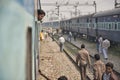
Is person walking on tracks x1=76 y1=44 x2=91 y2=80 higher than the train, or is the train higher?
the train

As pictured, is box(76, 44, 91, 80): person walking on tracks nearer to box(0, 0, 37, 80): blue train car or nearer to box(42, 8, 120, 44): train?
box(0, 0, 37, 80): blue train car

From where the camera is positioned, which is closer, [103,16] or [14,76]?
[14,76]

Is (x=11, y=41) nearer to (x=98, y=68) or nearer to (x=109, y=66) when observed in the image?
(x=109, y=66)

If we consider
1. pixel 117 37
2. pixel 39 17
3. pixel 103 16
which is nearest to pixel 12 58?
pixel 39 17

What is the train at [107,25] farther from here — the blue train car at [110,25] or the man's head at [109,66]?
the man's head at [109,66]

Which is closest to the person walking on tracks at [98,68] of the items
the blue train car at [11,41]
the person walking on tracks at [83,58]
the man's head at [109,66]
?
the person walking on tracks at [83,58]

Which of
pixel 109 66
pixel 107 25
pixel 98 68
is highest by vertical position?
pixel 107 25

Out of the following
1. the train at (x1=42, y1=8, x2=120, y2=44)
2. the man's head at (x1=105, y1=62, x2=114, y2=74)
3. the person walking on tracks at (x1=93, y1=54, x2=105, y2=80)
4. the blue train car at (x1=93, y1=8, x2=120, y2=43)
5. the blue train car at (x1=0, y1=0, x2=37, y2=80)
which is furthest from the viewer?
the train at (x1=42, y1=8, x2=120, y2=44)

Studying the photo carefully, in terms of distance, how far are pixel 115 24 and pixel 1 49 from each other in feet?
69.1

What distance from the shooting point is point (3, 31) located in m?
1.95

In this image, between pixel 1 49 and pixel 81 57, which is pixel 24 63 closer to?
pixel 1 49

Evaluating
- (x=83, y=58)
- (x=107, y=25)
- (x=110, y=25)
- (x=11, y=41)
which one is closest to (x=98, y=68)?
(x=83, y=58)

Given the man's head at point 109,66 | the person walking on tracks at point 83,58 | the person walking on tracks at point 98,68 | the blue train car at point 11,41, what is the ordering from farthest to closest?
the person walking on tracks at point 83,58 < the person walking on tracks at point 98,68 < the man's head at point 109,66 < the blue train car at point 11,41

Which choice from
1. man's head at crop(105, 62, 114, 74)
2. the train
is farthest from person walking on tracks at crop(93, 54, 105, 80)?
the train
